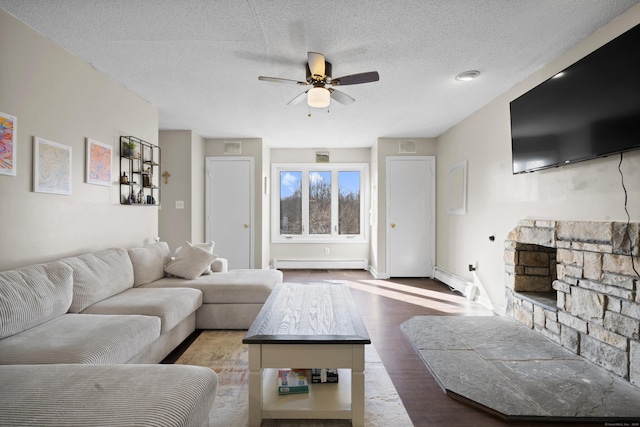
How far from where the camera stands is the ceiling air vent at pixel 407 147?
572 cm

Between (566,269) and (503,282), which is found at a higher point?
(566,269)

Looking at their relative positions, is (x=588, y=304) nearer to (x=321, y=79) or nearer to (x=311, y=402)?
(x=311, y=402)

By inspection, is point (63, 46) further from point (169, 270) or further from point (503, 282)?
point (503, 282)

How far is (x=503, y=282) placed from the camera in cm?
357

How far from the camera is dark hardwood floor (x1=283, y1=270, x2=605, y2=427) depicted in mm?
1841

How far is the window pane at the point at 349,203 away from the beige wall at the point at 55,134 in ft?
13.0

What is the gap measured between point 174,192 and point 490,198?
15.3ft

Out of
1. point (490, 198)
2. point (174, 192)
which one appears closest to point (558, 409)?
point (490, 198)

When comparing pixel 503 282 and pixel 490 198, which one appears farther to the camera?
pixel 490 198

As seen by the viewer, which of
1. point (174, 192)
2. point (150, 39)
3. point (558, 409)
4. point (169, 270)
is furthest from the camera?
point (174, 192)

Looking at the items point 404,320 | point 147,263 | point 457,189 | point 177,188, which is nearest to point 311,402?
point 404,320

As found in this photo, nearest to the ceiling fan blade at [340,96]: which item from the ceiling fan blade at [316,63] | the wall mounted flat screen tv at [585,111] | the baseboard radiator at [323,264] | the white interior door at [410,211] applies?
the ceiling fan blade at [316,63]

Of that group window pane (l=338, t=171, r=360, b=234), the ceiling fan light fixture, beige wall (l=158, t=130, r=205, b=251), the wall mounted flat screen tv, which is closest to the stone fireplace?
the wall mounted flat screen tv

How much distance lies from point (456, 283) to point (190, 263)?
371 centimetres
